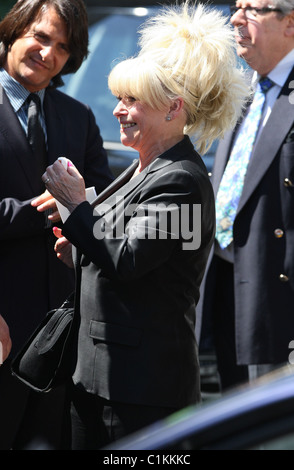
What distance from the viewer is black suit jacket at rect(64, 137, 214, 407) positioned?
2590 millimetres

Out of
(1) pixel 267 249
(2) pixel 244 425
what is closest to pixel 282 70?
(1) pixel 267 249

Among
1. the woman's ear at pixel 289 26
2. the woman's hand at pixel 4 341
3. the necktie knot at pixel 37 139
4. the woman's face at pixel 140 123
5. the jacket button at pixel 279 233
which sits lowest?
the woman's hand at pixel 4 341

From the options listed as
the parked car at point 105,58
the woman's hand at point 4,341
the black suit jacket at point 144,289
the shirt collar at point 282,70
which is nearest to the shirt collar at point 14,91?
the woman's hand at point 4,341

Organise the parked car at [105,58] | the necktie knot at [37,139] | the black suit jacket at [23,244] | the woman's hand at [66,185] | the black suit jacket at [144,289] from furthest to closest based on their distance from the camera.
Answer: the parked car at [105,58], the necktie knot at [37,139], the black suit jacket at [23,244], the woman's hand at [66,185], the black suit jacket at [144,289]

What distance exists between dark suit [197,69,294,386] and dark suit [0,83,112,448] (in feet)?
2.46

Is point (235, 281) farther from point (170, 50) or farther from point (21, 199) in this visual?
point (170, 50)

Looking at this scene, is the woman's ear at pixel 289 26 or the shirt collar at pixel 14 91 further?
the woman's ear at pixel 289 26

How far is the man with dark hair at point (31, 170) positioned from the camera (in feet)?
11.1

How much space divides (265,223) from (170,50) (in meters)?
1.13

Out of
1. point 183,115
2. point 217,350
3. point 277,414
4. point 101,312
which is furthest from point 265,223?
point 277,414

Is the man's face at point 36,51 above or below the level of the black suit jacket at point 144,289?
above

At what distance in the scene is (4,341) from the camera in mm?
3268

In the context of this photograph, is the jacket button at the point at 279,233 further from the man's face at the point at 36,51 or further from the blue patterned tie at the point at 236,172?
the man's face at the point at 36,51

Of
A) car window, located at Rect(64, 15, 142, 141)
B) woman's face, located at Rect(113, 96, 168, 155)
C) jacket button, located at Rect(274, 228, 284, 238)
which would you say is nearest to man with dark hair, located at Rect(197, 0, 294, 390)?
jacket button, located at Rect(274, 228, 284, 238)
